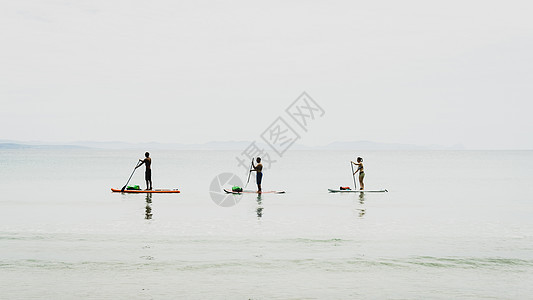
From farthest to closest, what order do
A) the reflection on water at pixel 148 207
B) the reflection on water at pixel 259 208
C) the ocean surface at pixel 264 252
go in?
1. the reflection on water at pixel 259 208
2. the reflection on water at pixel 148 207
3. the ocean surface at pixel 264 252

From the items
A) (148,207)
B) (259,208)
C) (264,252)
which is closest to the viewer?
(264,252)

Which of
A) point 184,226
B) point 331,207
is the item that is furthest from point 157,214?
point 331,207

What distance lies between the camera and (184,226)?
797 inches

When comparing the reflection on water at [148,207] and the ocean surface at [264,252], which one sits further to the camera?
the reflection on water at [148,207]

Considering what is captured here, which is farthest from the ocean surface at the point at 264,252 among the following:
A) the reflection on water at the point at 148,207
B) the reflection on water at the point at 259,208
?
the reflection on water at the point at 148,207

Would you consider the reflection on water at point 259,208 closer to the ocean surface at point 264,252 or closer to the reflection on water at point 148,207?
the ocean surface at point 264,252

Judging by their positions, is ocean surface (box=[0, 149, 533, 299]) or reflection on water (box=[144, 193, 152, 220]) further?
reflection on water (box=[144, 193, 152, 220])

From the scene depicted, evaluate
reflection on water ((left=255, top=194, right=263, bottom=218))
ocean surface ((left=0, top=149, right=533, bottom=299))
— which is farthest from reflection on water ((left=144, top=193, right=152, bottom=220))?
reflection on water ((left=255, top=194, right=263, bottom=218))

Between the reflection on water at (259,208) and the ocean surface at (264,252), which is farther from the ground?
the reflection on water at (259,208)

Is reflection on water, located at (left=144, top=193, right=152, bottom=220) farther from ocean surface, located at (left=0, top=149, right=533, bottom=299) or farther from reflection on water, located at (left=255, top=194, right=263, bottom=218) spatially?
reflection on water, located at (left=255, top=194, right=263, bottom=218)

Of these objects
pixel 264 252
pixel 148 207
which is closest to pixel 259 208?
pixel 148 207

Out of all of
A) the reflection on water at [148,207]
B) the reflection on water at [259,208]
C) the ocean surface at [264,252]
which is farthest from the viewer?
the reflection on water at [259,208]

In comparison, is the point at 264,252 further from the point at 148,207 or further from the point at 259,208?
the point at 148,207

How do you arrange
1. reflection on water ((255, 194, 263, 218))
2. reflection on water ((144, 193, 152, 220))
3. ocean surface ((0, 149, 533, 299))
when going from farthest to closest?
1. reflection on water ((255, 194, 263, 218))
2. reflection on water ((144, 193, 152, 220))
3. ocean surface ((0, 149, 533, 299))
